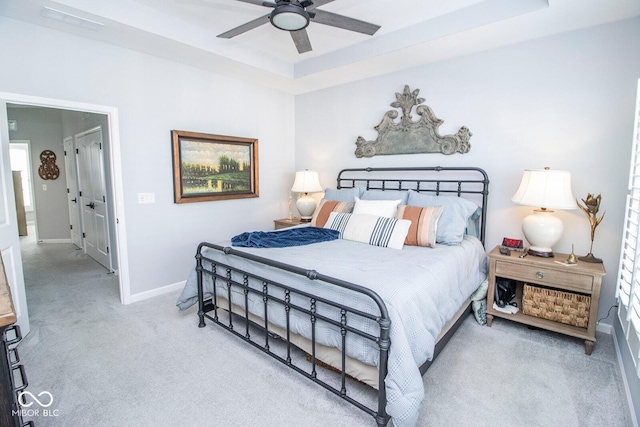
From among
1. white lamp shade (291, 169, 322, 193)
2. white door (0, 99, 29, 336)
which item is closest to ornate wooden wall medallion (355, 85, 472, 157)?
white lamp shade (291, 169, 322, 193)

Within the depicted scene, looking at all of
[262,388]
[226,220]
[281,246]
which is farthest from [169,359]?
[226,220]

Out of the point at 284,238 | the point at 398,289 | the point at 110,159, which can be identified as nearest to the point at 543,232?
the point at 398,289

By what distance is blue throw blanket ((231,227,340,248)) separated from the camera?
277cm

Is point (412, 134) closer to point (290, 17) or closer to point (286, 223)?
point (286, 223)

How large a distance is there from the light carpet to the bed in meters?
0.15

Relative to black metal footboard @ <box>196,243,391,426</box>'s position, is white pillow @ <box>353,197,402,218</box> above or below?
above

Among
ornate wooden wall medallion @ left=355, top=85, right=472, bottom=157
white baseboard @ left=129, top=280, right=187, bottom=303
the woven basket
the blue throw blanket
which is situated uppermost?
ornate wooden wall medallion @ left=355, top=85, right=472, bottom=157

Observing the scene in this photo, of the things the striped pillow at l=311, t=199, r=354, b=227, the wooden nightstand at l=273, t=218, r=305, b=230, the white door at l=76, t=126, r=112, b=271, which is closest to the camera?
the striped pillow at l=311, t=199, r=354, b=227

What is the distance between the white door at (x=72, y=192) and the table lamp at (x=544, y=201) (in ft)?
21.8

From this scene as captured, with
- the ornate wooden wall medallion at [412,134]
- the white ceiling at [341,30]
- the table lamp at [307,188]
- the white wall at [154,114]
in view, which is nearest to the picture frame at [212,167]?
the white wall at [154,114]

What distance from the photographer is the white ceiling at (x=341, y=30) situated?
2.53 meters

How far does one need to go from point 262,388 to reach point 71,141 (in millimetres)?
5853

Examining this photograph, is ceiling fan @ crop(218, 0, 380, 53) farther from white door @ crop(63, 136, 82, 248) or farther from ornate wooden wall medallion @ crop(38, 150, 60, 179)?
ornate wooden wall medallion @ crop(38, 150, 60, 179)

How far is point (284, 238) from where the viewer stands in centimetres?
295
